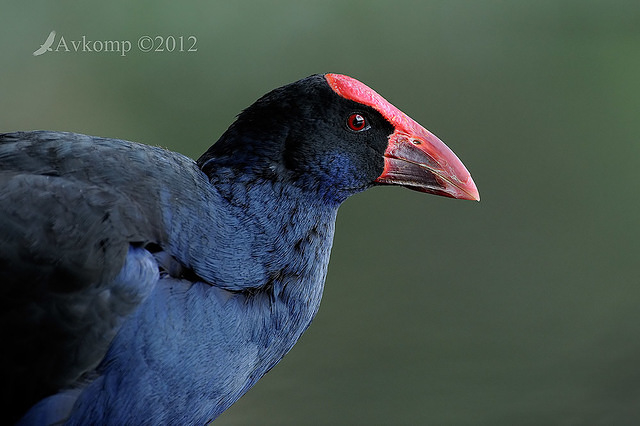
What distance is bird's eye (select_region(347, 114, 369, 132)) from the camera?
1343 mm

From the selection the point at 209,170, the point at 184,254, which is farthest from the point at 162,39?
the point at 184,254

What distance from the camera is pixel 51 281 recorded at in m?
1.12

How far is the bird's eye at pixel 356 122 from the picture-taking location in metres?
1.34

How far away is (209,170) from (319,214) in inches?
7.8

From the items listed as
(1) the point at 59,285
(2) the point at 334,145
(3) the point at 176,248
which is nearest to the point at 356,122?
(2) the point at 334,145

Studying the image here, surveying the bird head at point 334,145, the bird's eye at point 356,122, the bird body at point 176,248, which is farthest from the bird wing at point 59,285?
the bird's eye at point 356,122

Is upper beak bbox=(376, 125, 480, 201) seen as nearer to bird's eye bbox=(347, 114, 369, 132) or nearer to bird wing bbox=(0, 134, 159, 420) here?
bird's eye bbox=(347, 114, 369, 132)

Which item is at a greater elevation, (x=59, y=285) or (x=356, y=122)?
(x=356, y=122)

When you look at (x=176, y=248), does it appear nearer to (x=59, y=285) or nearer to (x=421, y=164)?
(x=59, y=285)

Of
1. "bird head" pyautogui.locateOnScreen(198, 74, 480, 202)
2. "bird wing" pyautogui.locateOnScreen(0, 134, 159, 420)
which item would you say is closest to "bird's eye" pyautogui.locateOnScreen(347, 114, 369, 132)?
"bird head" pyautogui.locateOnScreen(198, 74, 480, 202)

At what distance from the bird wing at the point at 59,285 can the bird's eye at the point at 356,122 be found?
Result: 0.42m

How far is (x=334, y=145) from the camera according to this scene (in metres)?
1.33

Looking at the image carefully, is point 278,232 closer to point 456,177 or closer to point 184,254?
point 184,254

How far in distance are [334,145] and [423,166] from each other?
170mm
